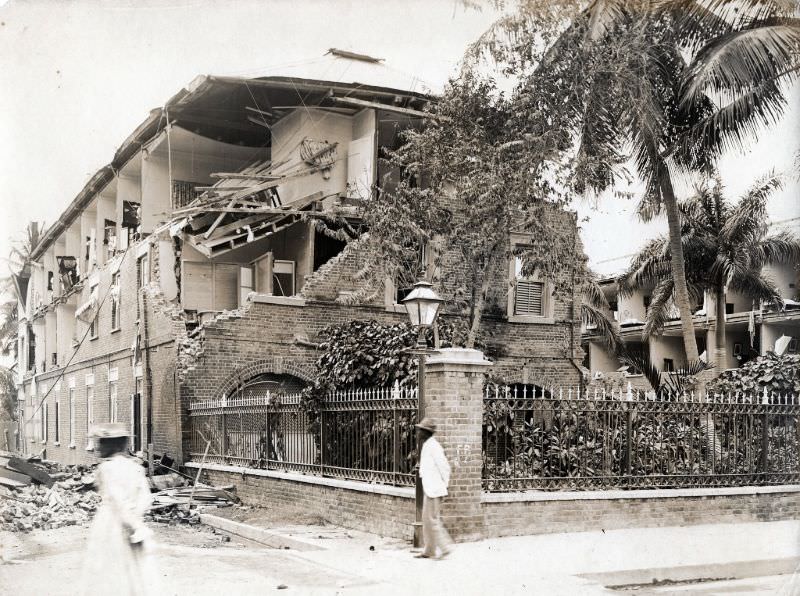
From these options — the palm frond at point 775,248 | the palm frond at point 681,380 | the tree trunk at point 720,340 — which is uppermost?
the palm frond at point 775,248

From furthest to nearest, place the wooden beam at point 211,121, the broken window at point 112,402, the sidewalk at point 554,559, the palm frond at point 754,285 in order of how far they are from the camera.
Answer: the palm frond at point 754,285 → the broken window at point 112,402 → the wooden beam at point 211,121 → the sidewalk at point 554,559

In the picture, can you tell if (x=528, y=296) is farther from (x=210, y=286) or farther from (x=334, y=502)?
(x=334, y=502)

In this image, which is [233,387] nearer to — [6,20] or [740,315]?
[6,20]

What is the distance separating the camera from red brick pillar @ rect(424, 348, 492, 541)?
11.5 meters

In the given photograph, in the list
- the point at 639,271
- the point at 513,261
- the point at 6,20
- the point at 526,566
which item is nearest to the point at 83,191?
the point at 513,261

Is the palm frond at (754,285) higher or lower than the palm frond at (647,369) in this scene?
higher

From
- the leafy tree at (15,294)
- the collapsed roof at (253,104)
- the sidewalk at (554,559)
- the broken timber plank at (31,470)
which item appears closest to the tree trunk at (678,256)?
the collapsed roof at (253,104)

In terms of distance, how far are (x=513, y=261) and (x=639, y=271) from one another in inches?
209

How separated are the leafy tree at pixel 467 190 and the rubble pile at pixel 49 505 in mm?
7240

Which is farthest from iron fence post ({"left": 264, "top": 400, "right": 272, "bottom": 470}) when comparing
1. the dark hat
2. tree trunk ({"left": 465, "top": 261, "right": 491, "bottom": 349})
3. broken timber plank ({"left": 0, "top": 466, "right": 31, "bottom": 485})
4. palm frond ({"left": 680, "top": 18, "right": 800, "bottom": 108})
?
palm frond ({"left": 680, "top": 18, "right": 800, "bottom": 108})

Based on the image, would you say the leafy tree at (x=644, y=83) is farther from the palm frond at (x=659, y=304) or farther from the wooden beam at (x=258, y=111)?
the palm frond at (x=659, y=304)

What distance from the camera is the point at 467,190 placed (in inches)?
677

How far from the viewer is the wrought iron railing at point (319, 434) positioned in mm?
12602

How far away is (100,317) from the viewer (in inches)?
990
